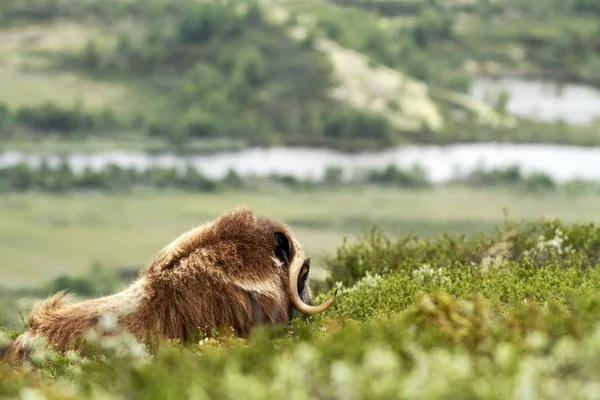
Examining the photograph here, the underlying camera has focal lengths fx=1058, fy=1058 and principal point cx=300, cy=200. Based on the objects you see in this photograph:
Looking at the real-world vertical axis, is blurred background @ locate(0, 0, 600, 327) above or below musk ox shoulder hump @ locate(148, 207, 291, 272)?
below

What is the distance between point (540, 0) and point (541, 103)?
8140 millimetres

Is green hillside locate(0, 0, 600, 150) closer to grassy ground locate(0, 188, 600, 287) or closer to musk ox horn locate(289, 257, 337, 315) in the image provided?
grassy ground locate(0, 188, 600, 287)

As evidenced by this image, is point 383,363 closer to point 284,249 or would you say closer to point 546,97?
point 284,249

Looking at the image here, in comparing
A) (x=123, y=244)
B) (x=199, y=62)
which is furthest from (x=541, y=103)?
(x=123, y=244)

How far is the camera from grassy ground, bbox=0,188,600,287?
1527 inches

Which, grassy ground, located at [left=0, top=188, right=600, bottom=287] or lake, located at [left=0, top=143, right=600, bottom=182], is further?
lake, located at [left=0, top=143, right=600, bottom=182]

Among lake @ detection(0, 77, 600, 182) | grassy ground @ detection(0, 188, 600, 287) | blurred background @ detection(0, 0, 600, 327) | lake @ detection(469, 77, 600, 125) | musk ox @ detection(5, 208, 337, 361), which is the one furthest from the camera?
lake @ detection(469, 77, 600, 125)

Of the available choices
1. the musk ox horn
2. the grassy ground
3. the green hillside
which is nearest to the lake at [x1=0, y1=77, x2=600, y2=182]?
the green hillside

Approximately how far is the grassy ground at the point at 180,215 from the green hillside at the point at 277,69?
8.92 ft

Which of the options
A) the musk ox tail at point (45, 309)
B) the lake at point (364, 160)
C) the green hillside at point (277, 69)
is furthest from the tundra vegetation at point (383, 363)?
the lake at point (364, 160)

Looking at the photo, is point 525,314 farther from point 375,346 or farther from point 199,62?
point 199,62

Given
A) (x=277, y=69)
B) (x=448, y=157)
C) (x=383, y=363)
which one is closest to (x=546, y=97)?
(x=448, y=157)

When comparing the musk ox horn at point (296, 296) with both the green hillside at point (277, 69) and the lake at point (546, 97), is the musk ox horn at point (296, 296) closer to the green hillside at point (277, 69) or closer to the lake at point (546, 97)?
the green hillside at point (277, 69)

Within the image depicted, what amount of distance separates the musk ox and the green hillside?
126 feet
